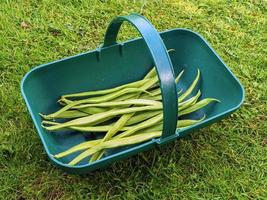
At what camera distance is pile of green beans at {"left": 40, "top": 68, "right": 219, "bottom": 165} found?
1.83 metres

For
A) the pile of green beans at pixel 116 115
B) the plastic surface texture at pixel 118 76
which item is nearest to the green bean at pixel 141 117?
the pile of green beans at pixel 116 115

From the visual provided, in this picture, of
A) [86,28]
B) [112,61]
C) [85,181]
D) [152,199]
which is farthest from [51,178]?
[86,28]

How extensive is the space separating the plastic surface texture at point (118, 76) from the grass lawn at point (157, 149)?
136 millimetres

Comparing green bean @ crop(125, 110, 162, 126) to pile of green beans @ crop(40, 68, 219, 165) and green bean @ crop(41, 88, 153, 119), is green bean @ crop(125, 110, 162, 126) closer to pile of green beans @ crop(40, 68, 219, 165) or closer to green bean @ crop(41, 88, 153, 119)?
pile of green beans @ crop(40, 68, 219, 165)

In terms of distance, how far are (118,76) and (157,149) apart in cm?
40

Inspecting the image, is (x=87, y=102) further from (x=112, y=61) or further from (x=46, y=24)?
(x=46, y=24)

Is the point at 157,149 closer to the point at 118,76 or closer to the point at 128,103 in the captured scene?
the point at 128,103

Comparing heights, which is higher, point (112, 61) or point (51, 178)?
point (112, 61)

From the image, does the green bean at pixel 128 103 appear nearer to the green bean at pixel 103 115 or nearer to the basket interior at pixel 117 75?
the green bean at pixel 103 115

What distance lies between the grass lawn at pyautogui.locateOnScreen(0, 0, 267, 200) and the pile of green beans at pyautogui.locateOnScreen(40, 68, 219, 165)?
0.14 metres

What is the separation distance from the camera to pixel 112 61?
2074 millimetres

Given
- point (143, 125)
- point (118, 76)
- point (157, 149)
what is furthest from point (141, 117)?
point (118, 76)

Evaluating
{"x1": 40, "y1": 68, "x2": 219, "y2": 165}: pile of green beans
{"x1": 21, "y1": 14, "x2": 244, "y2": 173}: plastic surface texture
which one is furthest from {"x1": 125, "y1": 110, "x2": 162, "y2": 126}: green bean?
{"x1": 21, "y1": 14, "x2": 244, "y2": 173}: plastic surface texture

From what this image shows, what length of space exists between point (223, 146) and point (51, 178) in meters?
0.78
